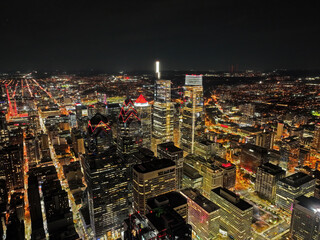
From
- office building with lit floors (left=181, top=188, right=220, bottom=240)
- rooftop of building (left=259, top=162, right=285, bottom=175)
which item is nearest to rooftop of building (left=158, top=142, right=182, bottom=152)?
office building with lit floors (left=181, top=188, right=220, bottom=240)

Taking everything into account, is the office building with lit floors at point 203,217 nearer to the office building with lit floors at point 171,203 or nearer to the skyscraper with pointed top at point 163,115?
the office building with lit floors at point 171,203

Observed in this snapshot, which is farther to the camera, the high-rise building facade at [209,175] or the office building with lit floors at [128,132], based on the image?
the office building with lit floors at [128,132]

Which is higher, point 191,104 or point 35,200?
point 191,104

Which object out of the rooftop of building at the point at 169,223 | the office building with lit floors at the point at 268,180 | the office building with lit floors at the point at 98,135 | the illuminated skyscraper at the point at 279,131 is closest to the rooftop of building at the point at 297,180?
the office building with lit floors at the point at 268,180

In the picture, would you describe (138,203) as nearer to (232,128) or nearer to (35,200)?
(35,200)

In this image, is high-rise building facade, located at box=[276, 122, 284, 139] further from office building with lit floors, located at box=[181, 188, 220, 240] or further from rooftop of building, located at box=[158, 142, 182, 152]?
office building with lit floors, located at box=[181, 188, 220, 240]

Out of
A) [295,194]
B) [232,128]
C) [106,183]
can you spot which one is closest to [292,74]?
[232,128]

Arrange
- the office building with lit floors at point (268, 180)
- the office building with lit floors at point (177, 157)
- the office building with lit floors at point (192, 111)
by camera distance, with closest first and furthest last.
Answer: the office building with lit floors at point (268, 180) → the office building with lit floors at point (177, 157) → the office building with lit floors at point (192, 111)
